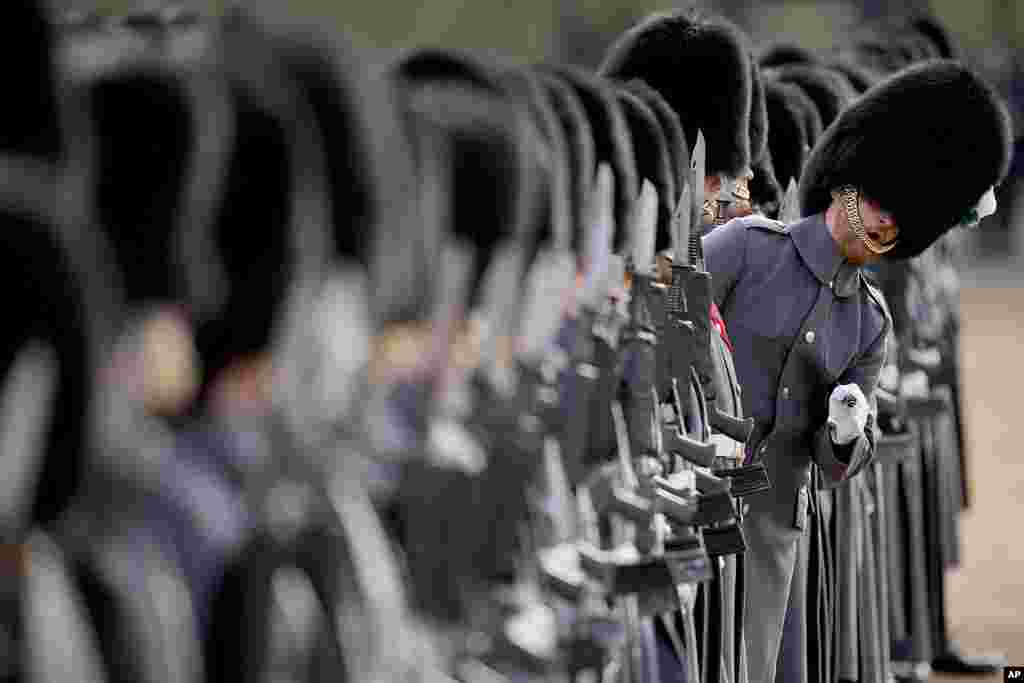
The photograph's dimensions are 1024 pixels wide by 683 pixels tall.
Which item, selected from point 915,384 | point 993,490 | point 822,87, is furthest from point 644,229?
point 993,490

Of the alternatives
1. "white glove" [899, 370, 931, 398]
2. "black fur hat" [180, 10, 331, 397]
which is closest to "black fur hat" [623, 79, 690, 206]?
"black fur hat" [180, 10, 331, 397]

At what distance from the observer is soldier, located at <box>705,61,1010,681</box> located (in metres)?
3.93

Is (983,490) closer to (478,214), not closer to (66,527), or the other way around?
(478,214)

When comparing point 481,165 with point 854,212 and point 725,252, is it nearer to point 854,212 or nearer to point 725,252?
point 725,252

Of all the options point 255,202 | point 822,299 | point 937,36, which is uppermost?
point 255,202

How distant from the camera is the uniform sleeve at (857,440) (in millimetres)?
3924

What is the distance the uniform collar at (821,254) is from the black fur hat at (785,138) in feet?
1.57

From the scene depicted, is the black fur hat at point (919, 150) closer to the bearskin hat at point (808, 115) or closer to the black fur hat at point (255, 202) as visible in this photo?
the bearskin hat at point (808, 115)

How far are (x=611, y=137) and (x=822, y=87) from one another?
228 cm

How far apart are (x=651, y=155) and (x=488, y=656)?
3.30 ft

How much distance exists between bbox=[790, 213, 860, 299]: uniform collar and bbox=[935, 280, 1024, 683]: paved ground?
227 centimetres

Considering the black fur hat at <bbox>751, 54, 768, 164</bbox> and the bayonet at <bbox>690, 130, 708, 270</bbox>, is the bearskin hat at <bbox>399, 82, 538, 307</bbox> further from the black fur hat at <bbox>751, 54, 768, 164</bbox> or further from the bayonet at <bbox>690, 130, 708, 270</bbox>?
the black fur hat at <bbox>751, 54, 768, 164</bbox>

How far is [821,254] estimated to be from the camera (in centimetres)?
395

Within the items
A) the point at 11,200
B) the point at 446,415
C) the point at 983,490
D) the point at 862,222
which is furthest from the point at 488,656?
the point at 983,490
